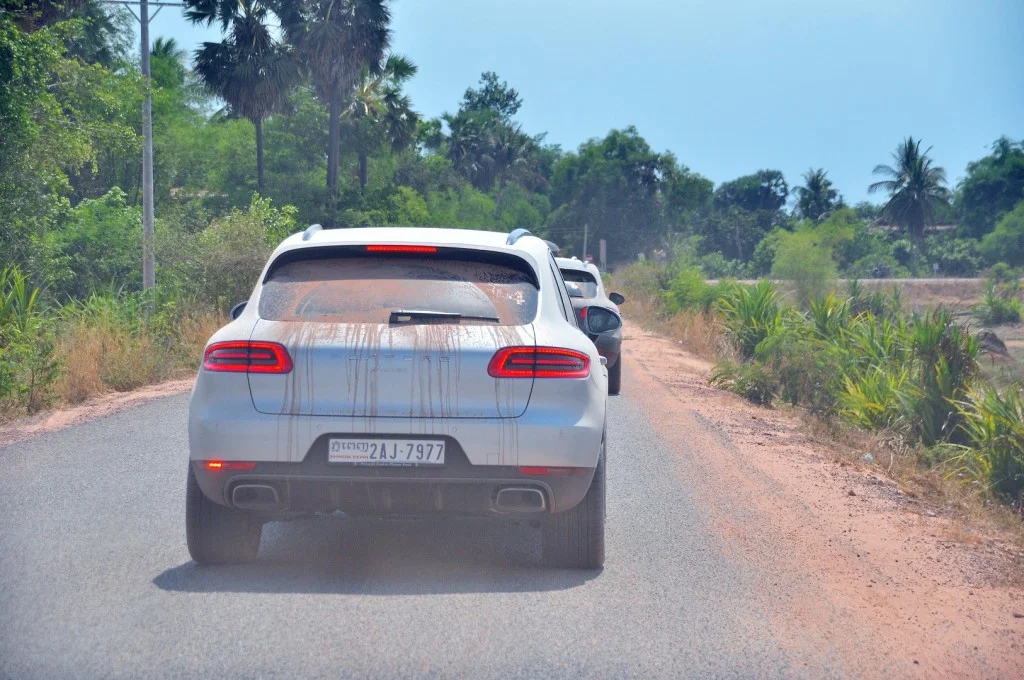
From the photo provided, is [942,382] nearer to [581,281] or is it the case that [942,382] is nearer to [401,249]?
[581,281]

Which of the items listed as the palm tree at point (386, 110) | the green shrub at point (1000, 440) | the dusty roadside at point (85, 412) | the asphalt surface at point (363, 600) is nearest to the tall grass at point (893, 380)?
the green shrub at point (1000, 440)

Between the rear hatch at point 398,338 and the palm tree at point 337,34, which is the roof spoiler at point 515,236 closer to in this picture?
the rear hatch at point 398,338

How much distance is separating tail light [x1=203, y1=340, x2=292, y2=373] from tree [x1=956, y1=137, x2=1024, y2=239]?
88.6 metres

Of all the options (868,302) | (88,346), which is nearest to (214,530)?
(88,346)

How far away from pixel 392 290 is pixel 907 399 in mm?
8189

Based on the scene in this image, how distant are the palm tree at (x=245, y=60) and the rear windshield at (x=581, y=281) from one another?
29.4 metres

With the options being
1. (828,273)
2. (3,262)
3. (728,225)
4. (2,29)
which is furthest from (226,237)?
(728,225)

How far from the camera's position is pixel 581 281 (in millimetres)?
13367

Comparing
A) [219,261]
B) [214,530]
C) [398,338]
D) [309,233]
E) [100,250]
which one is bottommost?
[214,530]

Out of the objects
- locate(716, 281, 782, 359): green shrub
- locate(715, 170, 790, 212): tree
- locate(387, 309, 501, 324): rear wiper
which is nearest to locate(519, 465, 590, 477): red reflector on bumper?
locate(387, 309, 501, 324): rear wiper

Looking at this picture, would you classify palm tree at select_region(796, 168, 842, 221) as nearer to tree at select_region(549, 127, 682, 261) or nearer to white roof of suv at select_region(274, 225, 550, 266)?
tree at select_region(549, 127, 682, 261)

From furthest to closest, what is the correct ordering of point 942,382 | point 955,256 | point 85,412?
point 955,256
point 85,412
point 942,382

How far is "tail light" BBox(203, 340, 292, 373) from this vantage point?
491 centimetres

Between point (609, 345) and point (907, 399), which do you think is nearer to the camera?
point (907, 399)
